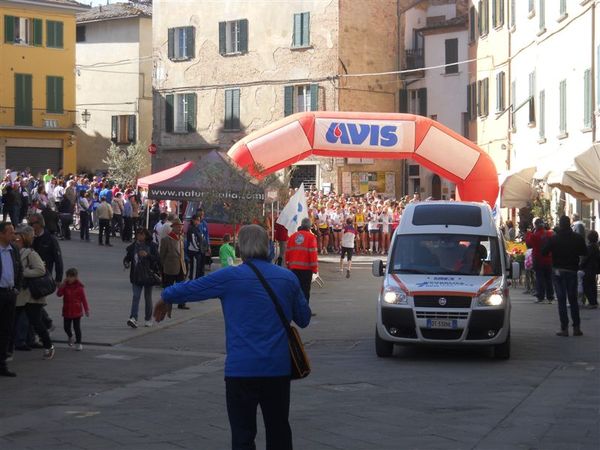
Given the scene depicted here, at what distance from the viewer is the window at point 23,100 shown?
5994 centimetres

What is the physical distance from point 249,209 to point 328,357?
606 inches

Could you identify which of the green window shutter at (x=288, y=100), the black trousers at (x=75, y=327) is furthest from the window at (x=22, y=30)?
the black trousers at (x=75, y=327)

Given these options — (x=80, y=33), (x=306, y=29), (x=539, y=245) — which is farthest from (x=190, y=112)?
(x=539, y=245)

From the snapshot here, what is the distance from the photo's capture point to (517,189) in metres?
35.1

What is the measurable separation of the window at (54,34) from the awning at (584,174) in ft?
130

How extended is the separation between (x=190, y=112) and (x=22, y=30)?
9802 mm

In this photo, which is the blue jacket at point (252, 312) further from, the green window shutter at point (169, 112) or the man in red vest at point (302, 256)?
the green window shutter at point (169, 112)

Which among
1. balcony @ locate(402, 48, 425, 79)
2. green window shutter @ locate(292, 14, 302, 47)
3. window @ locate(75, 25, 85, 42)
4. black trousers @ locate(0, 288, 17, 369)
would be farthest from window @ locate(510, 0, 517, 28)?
window @ locate(75, 25, 85, 42)

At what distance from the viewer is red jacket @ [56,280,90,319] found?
1698cm

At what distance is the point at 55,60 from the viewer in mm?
61156

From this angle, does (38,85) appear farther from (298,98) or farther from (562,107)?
(562,107)

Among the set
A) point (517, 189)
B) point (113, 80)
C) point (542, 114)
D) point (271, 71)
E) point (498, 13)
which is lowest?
point (517, 189)

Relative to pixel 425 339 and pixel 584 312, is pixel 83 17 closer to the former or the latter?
pixel 584 312

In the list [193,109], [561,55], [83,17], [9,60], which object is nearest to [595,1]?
[561,55]
